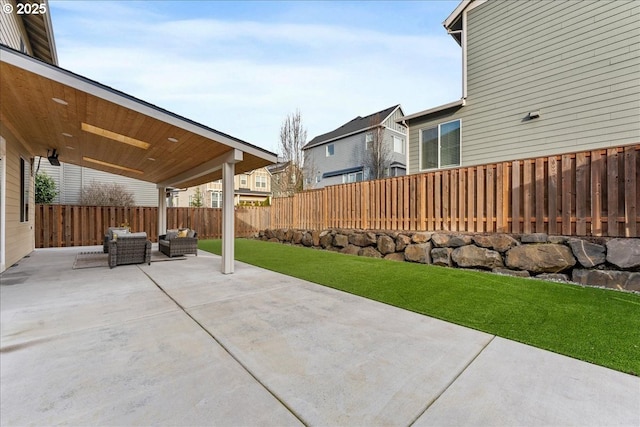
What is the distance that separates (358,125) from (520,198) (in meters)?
16.4

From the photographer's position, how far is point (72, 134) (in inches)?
259

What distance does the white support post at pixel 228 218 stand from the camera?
21.2ft

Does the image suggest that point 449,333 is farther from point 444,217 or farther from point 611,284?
point 444,217

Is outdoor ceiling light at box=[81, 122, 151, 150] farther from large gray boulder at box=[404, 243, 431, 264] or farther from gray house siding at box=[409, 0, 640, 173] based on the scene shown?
gray house siding at box=[409, 0, 640, 173]

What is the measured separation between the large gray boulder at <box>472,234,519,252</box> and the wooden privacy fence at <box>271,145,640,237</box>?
239 millimetres

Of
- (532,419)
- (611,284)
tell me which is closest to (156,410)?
(532,419)

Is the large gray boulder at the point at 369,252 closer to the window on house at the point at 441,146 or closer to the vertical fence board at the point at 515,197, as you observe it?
the vertical fence board at the point at 515,197

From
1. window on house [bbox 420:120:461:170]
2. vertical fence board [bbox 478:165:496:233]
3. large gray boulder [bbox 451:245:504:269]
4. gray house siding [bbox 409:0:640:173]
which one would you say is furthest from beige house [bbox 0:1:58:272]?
gray house siding [bbox 409:0:640:173]

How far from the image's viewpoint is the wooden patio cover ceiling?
3936 mm

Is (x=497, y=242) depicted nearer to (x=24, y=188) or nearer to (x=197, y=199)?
(x=24, y=188)

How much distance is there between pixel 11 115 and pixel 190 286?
15.4 feet

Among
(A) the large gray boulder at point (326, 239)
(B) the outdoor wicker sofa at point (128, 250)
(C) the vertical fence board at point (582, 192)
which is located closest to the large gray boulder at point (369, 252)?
(A) the large gray boulder at point (326, 239)

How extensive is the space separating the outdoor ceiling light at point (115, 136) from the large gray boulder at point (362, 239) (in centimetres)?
598

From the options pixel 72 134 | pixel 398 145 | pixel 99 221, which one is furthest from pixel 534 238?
pixel 398 145
